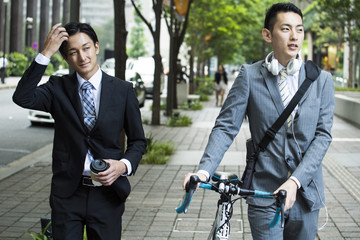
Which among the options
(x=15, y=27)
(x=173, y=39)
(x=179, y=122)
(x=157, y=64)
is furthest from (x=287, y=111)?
(x=15, y=27)

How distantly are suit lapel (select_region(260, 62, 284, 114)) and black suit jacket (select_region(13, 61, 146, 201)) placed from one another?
752 millimetres

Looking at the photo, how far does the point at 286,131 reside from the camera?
3.22 m

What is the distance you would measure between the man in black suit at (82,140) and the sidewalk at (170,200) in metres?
2.78

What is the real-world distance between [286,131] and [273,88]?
227 mm

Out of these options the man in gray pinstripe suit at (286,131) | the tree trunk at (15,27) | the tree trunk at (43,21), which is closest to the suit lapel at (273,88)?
the man in gray pinstripe suit at (286,131)

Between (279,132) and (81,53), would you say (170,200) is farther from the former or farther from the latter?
(279,132)

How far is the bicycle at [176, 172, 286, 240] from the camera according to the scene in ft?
9.05

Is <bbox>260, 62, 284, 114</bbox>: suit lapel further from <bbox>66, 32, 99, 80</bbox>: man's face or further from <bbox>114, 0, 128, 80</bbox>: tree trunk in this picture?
<bbox>114, 0, 128, 80</bbox>: tree trunk

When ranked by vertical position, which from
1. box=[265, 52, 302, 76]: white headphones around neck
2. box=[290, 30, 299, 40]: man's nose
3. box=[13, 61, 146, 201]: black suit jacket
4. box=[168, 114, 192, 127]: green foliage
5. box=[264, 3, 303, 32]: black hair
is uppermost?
box=[264, 3, 303, 32]: black hair

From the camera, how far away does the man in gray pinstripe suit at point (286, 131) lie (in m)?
3.20


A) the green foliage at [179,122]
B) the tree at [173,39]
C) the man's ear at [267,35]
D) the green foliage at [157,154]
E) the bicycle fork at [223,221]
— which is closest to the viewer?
the bicycle fork at [223,221]

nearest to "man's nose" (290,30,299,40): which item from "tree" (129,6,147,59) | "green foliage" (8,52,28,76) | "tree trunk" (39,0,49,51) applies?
"green foliage" (8,52,28,76)

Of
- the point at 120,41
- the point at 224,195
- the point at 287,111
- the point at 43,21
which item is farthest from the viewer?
the point at 43,21

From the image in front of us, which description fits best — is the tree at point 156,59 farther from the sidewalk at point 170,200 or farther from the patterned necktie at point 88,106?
the patterned necktie at point 88,106
